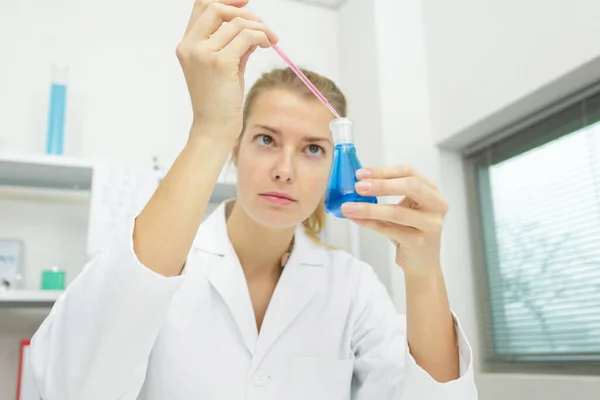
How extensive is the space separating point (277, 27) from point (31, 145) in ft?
3.24

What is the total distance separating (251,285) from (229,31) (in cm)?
65

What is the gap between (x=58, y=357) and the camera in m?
0.75

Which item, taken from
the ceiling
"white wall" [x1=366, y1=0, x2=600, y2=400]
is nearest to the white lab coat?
"white wall" [x1=366, y1=0, x2=600, y2=400]

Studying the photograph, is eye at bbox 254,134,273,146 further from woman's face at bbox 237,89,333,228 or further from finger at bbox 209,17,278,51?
finger at bbox 209,17,278,51

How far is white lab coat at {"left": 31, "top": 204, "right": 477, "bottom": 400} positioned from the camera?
2.28ft

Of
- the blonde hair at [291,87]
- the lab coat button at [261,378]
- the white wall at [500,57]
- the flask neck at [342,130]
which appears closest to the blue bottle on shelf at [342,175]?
the flask neck at [342,130]

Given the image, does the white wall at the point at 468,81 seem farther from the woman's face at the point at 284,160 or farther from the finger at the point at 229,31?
the finger at the point at 229,31

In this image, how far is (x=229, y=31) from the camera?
0.72 meters

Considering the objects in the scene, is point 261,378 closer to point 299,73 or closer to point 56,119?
point 299,73

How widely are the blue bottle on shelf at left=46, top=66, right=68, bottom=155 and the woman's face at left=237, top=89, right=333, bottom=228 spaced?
29.9 inches

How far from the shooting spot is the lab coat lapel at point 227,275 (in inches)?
42.8

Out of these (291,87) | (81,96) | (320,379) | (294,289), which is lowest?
(320,379)

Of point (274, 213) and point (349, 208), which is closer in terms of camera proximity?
point (349, 208)

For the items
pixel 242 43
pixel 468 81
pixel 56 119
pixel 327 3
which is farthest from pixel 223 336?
pixel 327 3
